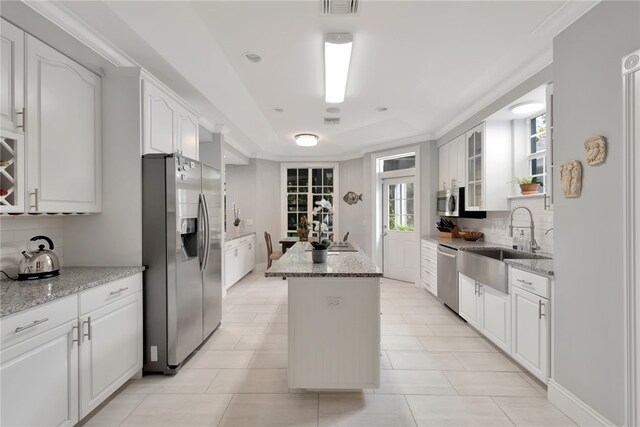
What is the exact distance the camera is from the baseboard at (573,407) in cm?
182

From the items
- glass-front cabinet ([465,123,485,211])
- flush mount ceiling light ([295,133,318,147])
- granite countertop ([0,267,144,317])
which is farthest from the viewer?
flush mount ceiling light ([295,133,318,147])

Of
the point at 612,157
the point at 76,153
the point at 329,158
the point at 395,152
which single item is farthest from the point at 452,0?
the point at 329,158

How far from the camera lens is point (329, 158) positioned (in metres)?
7.25

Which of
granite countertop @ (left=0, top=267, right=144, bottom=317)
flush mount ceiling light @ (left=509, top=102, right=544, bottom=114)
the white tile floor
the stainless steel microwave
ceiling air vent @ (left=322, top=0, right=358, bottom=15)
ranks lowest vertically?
the white tile floor

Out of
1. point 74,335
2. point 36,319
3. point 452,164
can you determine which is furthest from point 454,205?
point 36,319

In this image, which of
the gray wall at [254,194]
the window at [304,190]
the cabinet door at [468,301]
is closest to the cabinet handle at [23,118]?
the cabinet door at [468,301]

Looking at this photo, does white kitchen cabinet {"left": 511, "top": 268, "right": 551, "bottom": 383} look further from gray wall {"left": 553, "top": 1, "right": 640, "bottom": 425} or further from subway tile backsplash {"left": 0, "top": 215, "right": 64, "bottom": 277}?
subway tile backsplash {"left": 0, "top": 215, "right": 64, "bottom": 277}

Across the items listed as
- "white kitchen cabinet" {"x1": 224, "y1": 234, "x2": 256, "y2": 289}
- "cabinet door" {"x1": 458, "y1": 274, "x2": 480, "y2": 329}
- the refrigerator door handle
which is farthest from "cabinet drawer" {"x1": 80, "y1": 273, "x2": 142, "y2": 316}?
"cabinet door" {"x1": 458, "y1": 274, "x2": 480, "y2": 329}

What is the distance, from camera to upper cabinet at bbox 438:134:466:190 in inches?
174

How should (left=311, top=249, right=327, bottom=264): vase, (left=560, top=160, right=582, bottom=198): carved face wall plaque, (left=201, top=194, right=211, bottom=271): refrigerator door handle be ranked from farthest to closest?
(left=201, top=194, right=211, bottom=271): refrigerator door handle < (left=311, top=249, right=327, bottom=264): vase < (left=560, top=160, right=582, bottom=198): carved face wall plaque

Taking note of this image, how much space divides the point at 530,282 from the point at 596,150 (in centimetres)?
109

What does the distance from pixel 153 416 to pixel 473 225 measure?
4515 mm

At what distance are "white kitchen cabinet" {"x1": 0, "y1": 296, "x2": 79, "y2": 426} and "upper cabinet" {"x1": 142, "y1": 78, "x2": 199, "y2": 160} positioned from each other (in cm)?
143

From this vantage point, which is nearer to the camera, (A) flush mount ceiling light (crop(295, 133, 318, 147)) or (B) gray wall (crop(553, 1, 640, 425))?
(B) gray wall (crop(553, 1, 640, 425))
